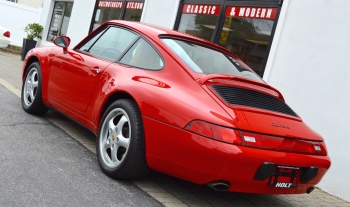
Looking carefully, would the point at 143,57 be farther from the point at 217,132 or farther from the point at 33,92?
the point at 33,92

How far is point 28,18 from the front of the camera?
66.7ft

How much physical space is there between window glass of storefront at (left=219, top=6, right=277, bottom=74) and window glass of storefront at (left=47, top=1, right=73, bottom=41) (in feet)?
28.1

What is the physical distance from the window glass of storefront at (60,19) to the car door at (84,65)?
1075 cm

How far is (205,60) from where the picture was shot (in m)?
4.04

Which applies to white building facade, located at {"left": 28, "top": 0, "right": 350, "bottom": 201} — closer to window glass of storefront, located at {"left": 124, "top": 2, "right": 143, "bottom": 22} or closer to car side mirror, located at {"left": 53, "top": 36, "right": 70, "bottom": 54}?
window glass of storefront, located at {"left": 124, "top": 2, "right": 143, "bottom": 22}

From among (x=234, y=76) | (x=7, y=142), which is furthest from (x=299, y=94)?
(x=7, y=142)

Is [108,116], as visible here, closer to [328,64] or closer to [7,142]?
[7,142]

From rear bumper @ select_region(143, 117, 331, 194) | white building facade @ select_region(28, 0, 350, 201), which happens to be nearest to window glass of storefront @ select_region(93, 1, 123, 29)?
white building facade @ select_region(28, 0, 350, 201)

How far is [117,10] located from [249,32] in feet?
19.1

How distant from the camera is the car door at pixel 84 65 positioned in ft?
Result: 14.3

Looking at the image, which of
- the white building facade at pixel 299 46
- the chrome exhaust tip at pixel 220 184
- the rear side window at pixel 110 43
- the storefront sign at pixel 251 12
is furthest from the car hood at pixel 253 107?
the storefront sign at pixel 251 12

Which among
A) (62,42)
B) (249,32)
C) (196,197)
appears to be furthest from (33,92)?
(249,32)

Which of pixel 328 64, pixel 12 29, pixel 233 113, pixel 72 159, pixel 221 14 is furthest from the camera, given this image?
pixel 12 29

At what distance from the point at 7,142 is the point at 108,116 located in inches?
43.7
